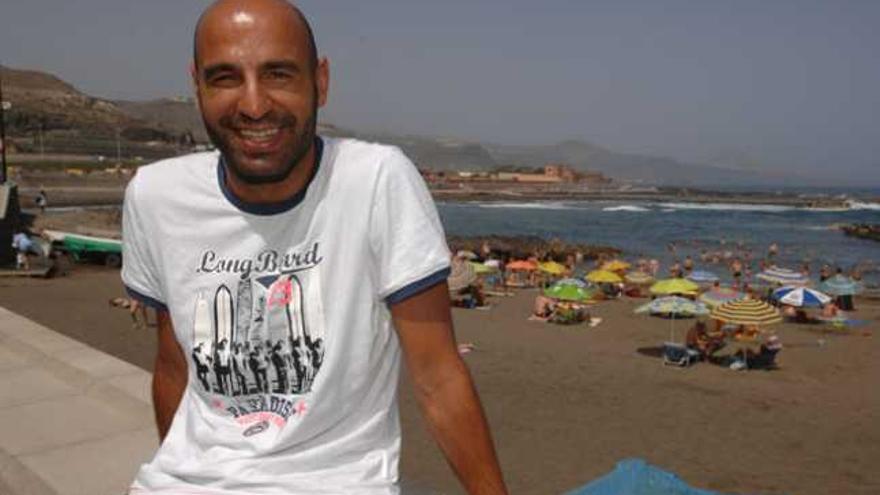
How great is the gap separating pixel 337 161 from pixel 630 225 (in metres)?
64.3

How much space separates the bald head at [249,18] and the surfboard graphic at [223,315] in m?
0.48

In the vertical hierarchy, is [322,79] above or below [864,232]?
above

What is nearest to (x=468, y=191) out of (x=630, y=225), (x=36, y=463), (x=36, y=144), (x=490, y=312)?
(x=630, y=225)

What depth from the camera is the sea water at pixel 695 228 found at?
41.2m

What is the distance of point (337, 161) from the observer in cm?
153

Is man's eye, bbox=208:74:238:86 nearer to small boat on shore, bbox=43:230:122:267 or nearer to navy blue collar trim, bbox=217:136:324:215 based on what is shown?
navy blue collar trim, bbox=217:136:324:215

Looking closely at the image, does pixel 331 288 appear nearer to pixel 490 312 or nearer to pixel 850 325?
pixel 490 312

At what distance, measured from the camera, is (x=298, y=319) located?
1.51 m

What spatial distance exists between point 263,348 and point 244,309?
0.09 metres

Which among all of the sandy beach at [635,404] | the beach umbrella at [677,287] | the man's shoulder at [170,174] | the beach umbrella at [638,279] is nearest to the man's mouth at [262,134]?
the man's shoulder at [170,174]

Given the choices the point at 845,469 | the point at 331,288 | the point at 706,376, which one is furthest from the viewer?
the point at 706,376

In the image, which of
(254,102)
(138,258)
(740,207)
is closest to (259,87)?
(254,102)

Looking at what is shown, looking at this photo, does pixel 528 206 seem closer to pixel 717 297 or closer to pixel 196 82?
pixel 717 297

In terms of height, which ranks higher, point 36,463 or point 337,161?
point 337,161
